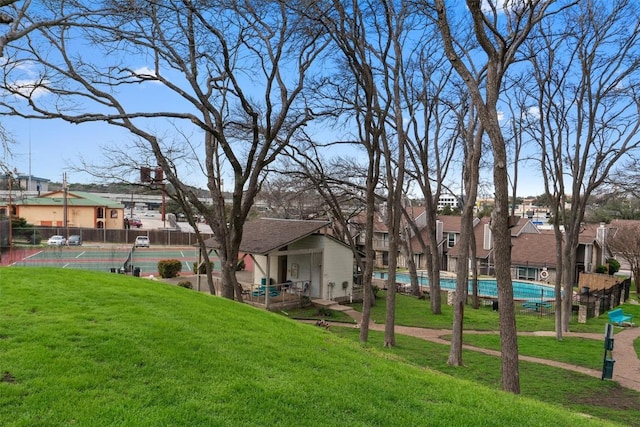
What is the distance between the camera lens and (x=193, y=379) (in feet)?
15.7

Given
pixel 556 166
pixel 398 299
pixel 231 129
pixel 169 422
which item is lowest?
pixel 398 299

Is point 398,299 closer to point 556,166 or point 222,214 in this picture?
point 556,166

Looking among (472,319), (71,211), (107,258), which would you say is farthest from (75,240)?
(472,319)

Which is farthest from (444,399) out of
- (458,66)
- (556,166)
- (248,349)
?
(556,166)

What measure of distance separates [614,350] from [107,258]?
35873 mm

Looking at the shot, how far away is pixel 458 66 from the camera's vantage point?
7797 millimetres

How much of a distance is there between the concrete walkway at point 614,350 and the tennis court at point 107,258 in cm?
1843

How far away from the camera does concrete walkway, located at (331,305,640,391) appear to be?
12.1 m

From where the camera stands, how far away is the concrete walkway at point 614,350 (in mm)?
12059

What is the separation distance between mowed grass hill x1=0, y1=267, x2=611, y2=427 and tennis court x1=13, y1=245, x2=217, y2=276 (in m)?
21.5

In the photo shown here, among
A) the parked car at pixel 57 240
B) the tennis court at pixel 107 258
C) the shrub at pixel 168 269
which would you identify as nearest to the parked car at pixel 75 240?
the parked car at pixel 57 240

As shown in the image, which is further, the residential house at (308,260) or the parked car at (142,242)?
the parked car at (142,242)

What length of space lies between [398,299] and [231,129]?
15.9 meters

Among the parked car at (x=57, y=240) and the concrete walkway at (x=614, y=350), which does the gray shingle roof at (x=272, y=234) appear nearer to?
the concrete walkway at (x=614, y=350)
